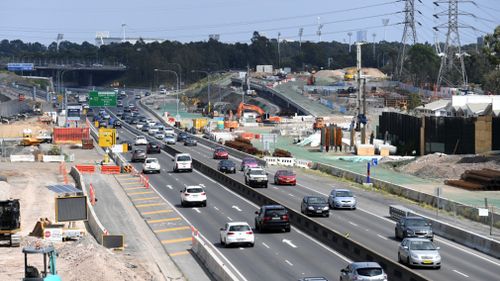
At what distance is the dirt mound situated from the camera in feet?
255

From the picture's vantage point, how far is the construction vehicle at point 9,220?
40938 mm

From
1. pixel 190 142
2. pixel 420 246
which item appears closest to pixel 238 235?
pixel 420 246

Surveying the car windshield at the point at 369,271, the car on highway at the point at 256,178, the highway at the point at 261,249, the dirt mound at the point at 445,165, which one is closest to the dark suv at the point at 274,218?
the highway at the point at 261,249

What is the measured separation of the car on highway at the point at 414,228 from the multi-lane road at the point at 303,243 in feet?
2.42

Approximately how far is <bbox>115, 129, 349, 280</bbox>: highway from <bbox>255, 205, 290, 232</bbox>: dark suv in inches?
15.7

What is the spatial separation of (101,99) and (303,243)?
93873mm

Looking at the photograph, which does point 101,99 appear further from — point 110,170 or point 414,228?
point 414,228

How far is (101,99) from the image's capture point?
133 meters

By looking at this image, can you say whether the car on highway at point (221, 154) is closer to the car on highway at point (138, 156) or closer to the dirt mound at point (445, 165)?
the car on highway at point (138, 156)

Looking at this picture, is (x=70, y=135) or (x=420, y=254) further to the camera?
(x=70, y=135)

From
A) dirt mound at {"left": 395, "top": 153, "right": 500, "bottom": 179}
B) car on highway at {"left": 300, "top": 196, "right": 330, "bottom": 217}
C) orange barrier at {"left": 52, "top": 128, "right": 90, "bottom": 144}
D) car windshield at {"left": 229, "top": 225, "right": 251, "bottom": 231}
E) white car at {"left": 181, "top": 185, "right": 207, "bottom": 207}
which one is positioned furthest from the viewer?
orange barrier at {"left": 52, "top": 128, "right": 90, "bottom": 144}

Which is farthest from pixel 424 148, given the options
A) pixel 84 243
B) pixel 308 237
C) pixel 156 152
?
pixel 84 243

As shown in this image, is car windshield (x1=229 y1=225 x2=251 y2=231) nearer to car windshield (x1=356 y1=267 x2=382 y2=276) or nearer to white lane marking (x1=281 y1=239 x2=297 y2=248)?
white lane marking (x1=281 y1=239 x2=297 y2=248)

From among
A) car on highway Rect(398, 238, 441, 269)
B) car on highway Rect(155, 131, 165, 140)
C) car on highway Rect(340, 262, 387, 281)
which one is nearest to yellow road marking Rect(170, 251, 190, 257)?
car on highway Rect(398, 238, 441, 269)
